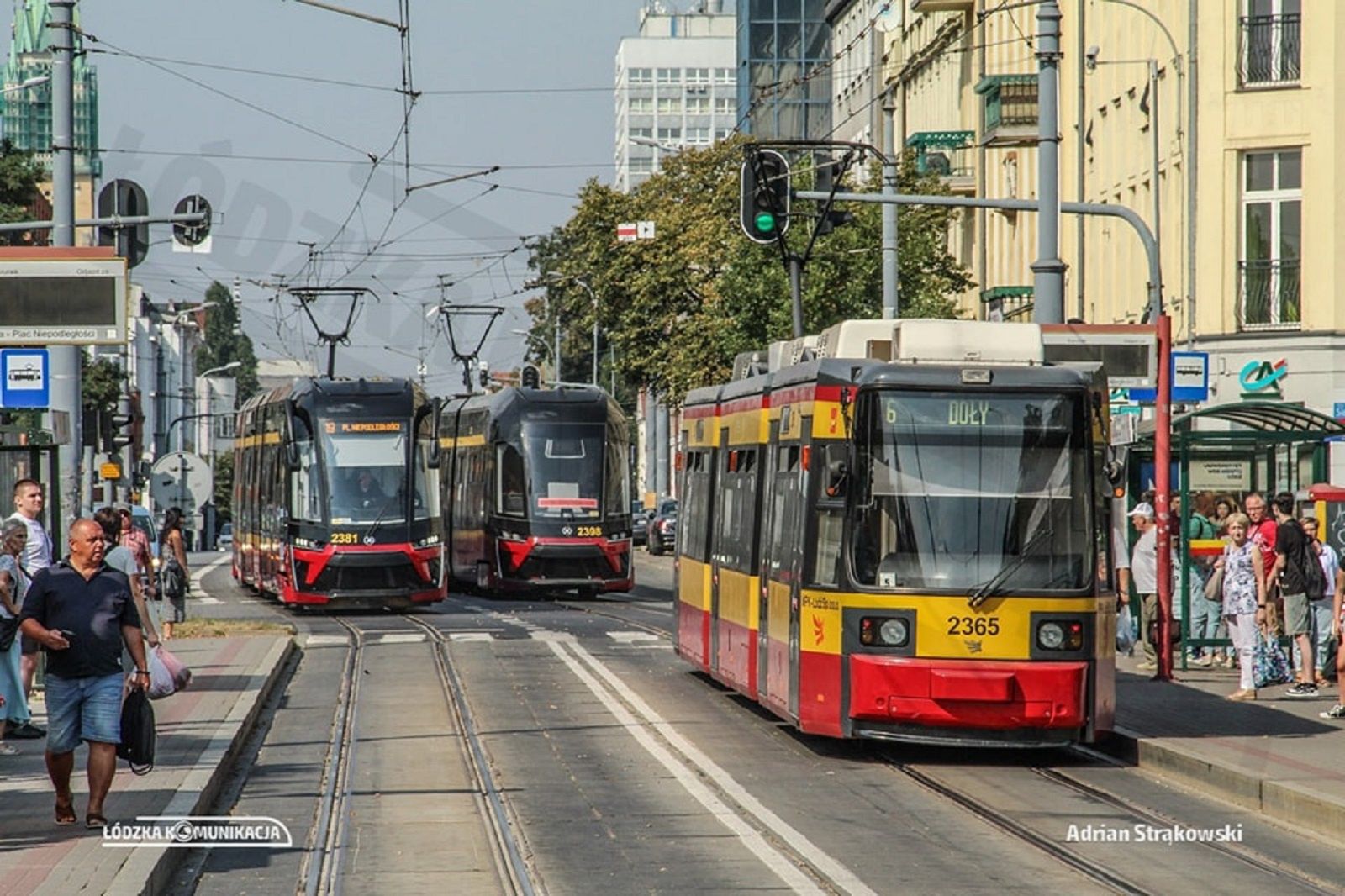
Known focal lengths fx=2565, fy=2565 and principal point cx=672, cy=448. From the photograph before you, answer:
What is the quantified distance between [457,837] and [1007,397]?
226 inches

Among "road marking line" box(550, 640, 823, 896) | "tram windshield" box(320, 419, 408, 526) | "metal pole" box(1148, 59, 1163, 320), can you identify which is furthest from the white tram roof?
"metal pole" box(1148, 59, 1163, 320)

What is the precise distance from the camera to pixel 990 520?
17.2 meters

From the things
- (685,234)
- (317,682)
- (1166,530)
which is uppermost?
(685,234)

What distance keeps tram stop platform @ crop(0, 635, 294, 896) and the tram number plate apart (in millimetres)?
4867

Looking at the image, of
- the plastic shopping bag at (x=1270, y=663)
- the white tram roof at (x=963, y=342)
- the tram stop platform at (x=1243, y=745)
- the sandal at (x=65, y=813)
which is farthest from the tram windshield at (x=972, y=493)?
the sandal at (x=65, y=813)

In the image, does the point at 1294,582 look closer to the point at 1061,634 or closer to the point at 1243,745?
the point at 1243,745

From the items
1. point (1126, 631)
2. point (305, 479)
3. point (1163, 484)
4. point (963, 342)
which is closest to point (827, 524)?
point (963, 342)

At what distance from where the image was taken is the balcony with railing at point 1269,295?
40094 mm

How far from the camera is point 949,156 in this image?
64.6 meters

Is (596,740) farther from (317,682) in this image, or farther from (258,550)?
(258,550)

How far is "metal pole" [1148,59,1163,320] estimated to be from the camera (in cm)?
4309

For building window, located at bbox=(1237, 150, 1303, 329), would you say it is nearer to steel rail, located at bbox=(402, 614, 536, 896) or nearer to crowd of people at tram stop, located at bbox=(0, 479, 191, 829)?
steel rail, located at bbox=(402, 614, 536, 896)

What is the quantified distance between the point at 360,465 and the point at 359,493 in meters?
0.41

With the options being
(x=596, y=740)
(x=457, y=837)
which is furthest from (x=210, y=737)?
(x=457, y=837)
